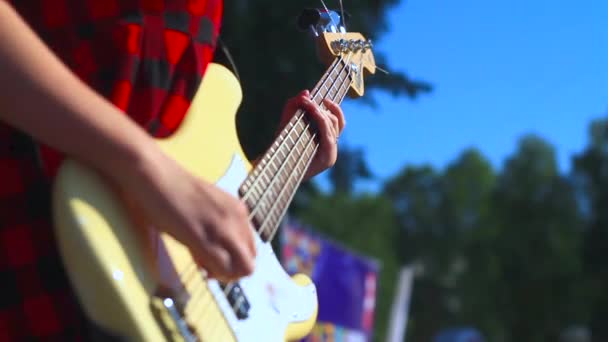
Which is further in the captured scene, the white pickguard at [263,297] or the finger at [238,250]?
the white pickguard at [263,297]

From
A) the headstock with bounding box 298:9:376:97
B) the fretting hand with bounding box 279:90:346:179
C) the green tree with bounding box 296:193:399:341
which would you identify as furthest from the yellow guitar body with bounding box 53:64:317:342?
the green tree with bounding box 296:193:399:341

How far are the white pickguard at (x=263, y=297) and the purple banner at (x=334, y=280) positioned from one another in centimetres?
364

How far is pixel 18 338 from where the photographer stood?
95 centimetres

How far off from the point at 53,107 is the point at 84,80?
0.18m

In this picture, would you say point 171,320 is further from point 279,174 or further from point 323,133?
point 323,133

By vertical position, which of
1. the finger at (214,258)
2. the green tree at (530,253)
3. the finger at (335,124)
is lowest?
the finger at (214,258)

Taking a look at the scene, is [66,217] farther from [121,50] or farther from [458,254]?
[458,254]

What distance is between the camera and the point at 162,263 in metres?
0.93

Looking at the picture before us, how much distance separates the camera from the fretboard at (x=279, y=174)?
3.69 feet

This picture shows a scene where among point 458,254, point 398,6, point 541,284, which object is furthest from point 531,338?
point 398,6

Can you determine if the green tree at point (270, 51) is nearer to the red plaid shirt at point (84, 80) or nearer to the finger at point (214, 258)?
the red plaid shirt at point (84, 80)

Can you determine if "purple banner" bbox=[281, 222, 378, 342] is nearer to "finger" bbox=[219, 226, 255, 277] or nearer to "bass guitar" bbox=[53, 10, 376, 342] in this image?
"bass guitar" bbox=[53, 10, 376, 342]

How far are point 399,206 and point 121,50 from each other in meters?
31.9

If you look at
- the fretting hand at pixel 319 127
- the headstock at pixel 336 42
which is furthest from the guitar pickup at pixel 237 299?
the headstock at pixel 336 42
